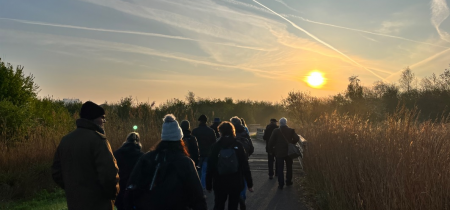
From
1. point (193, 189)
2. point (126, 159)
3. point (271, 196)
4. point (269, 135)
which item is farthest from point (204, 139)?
point (193, 189)

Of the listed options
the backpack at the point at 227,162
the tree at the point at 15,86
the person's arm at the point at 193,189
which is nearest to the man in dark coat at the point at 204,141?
the backpack at the point at 227,162

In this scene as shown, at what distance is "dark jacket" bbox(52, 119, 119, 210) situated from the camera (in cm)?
428

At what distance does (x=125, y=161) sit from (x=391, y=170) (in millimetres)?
4116

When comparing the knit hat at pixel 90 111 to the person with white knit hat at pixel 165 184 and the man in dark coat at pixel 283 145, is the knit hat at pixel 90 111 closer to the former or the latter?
the person with white knit hat at pixel 165 184

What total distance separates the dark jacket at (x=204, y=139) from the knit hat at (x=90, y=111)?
585 cm

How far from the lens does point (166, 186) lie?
3672 millimetres

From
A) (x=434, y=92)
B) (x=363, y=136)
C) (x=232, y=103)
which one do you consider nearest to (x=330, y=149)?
(x=363, y=136)

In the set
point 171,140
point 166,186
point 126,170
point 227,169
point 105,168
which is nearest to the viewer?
point 166,186

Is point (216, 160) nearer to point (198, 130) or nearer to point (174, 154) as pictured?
point (174, 154)

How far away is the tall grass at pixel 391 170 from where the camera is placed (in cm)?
527

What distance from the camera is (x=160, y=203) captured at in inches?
144

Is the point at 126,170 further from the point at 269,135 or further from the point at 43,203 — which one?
the point at 269,135

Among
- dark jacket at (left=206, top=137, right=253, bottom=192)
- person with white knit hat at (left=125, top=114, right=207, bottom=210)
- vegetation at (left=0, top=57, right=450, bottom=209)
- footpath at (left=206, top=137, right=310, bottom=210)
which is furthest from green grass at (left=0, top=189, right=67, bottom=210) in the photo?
person with white knit hat at (left=125, top=114, right=207, bottom=210)

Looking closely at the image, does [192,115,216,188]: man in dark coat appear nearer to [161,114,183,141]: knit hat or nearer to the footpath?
the footpath
